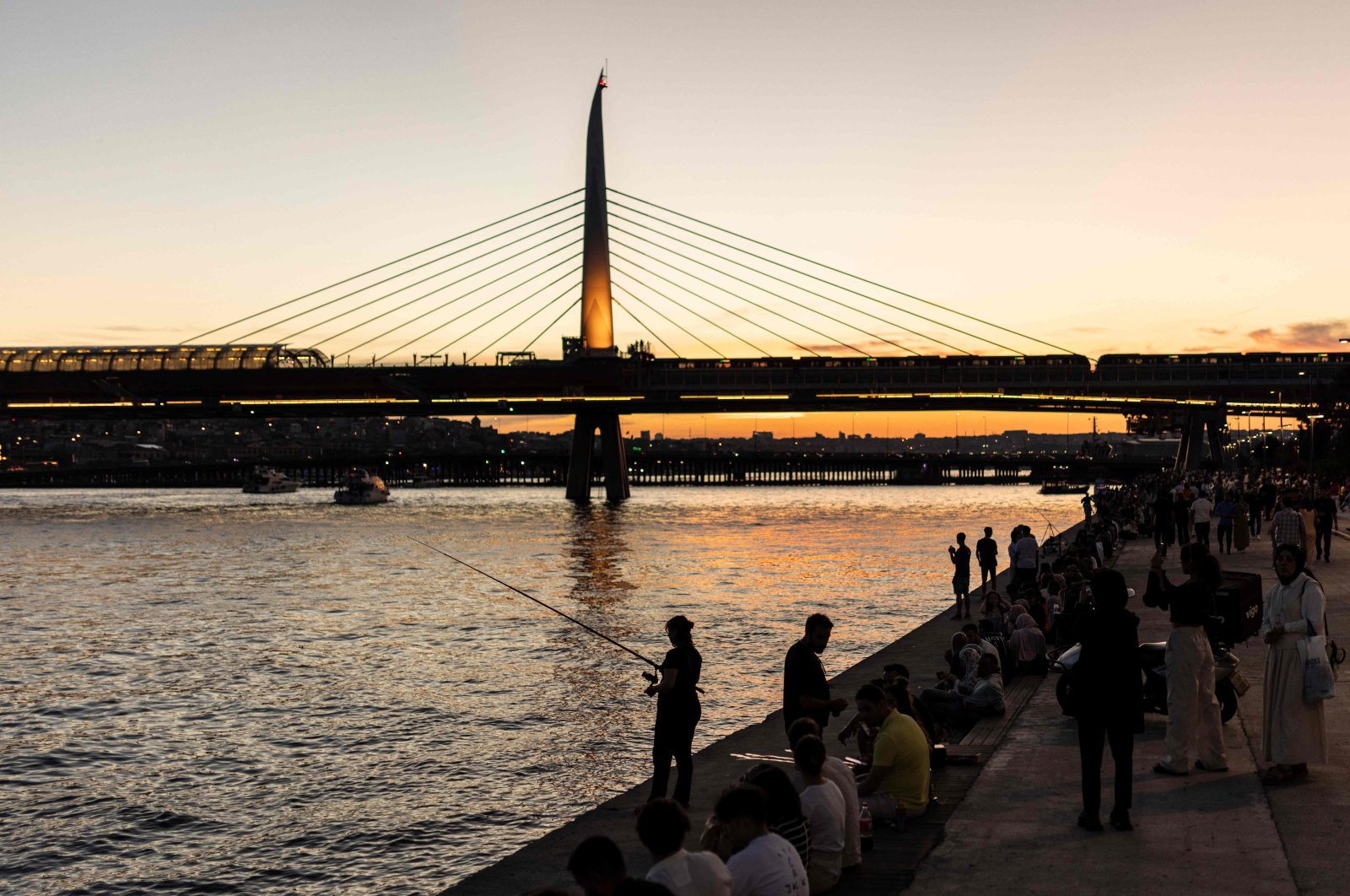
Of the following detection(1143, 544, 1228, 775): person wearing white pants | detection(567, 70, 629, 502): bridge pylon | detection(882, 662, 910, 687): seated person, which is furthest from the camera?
detection(567, 70, 629, 502): bridge pylon

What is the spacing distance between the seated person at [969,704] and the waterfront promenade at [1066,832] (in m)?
0.52

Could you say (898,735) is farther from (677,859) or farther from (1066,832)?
(677,859)

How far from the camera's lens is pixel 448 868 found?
41.8ft

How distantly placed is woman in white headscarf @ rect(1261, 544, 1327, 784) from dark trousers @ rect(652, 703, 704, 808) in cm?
519

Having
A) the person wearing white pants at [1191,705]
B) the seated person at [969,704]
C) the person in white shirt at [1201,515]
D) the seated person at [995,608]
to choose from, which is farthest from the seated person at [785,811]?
the person in white shirt at [1201,515]

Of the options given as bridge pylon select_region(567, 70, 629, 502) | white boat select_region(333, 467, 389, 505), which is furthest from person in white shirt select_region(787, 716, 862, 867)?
white boat select_region(333, 467, 389, 505)

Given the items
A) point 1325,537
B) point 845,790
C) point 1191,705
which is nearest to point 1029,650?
point 1191,705

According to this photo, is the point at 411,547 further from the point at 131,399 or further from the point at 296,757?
the point at 131,399

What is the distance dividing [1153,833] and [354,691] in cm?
1668

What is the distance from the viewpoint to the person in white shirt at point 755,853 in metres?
7.04

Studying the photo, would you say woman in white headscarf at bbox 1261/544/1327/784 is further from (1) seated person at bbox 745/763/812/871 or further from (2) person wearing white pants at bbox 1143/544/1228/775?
(1) seated person at bbox 745/763/812/871

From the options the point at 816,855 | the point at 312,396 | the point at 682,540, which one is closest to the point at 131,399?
the point at 312,396

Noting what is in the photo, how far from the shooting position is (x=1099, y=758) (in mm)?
10102

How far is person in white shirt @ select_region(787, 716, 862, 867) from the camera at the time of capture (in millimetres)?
8984
